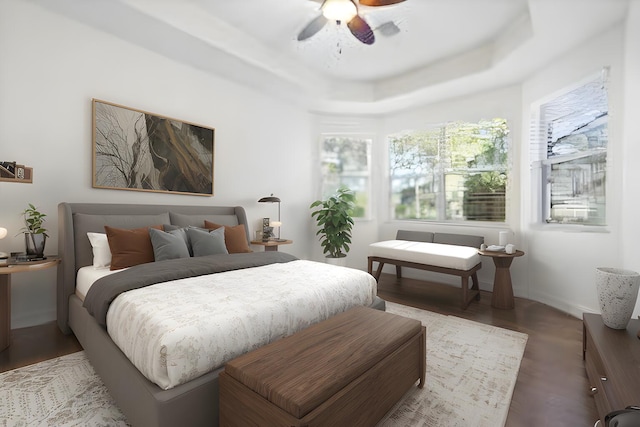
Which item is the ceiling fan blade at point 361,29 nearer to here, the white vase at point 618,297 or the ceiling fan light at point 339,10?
the ceiling fan light at point 339,10

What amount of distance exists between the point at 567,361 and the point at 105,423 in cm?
307

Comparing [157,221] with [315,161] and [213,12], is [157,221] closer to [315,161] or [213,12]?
[213,12]

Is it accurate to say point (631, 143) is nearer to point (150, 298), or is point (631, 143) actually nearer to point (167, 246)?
point (150, 298)

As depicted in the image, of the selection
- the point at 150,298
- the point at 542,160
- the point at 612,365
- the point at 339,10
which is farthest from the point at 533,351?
the point at 339,10

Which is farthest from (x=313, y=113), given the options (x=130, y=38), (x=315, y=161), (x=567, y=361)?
(x=567, y=361)

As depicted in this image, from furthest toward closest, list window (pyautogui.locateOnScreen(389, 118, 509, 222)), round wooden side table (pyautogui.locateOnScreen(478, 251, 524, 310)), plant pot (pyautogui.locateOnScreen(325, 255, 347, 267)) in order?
1. plant pot (pyautogui.locateOnScreen(325, 255, 347, 267))
2. window (pyautogui.locateOnScreen(389, 118, 509, 222))
3. round wooden side table (pyautogui.locateOnScreen(478, 251, 524, 310))

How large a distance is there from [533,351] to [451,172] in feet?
9.79

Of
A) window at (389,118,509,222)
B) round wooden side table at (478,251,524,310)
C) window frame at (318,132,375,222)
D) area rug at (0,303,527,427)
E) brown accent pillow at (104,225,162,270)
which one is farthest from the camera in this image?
window frame at (318,132,375,222)

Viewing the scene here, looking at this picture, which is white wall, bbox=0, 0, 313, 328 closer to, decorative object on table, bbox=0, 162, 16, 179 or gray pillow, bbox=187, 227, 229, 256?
decorative object on table, bbox=0, 162, 16, 179

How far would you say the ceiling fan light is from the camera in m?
2.51

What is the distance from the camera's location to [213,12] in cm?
316

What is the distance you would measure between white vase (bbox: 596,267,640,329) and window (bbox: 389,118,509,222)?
2497 millimetres

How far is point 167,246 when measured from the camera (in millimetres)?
2779

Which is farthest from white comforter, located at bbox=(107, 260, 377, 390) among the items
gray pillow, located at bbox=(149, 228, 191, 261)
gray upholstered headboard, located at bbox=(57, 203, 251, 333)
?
gray upholstered headboard, located at bbox=(57, 203, 251, 333)
